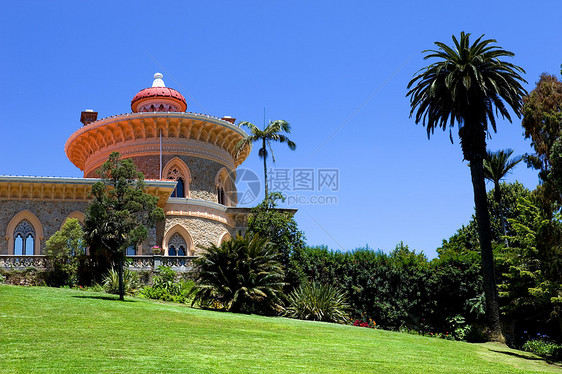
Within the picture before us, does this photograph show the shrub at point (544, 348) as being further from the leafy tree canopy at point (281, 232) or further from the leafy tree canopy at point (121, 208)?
the leafy tree canopy at point (121, 208)

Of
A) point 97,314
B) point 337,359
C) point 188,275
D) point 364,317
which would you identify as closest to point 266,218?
point 188,275

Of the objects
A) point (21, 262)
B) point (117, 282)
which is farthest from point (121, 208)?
point (21, 262)

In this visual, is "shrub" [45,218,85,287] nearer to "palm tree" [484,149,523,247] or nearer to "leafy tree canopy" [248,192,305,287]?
"leafy tree canopy" [248,192,305,287]

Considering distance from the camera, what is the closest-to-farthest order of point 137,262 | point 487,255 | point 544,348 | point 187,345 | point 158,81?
point 187,345 < point 544,348 < point 487,255 < point 137,262 < point 158,81

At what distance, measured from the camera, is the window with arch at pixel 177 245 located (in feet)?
122

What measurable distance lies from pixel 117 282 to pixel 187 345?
1318 centimetres

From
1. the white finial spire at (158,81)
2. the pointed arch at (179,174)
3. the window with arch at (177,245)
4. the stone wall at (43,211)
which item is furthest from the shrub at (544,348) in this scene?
the white finial spire at (158,81)

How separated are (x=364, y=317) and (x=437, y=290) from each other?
13.8 feet

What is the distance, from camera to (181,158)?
3981 cm

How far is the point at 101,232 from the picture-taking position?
23891mm

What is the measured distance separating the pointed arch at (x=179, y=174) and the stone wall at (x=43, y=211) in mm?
7082

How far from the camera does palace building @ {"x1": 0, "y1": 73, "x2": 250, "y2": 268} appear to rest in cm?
3294

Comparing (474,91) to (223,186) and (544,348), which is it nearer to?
(544,348)

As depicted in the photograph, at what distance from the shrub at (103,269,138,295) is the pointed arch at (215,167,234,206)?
45.4 feet
